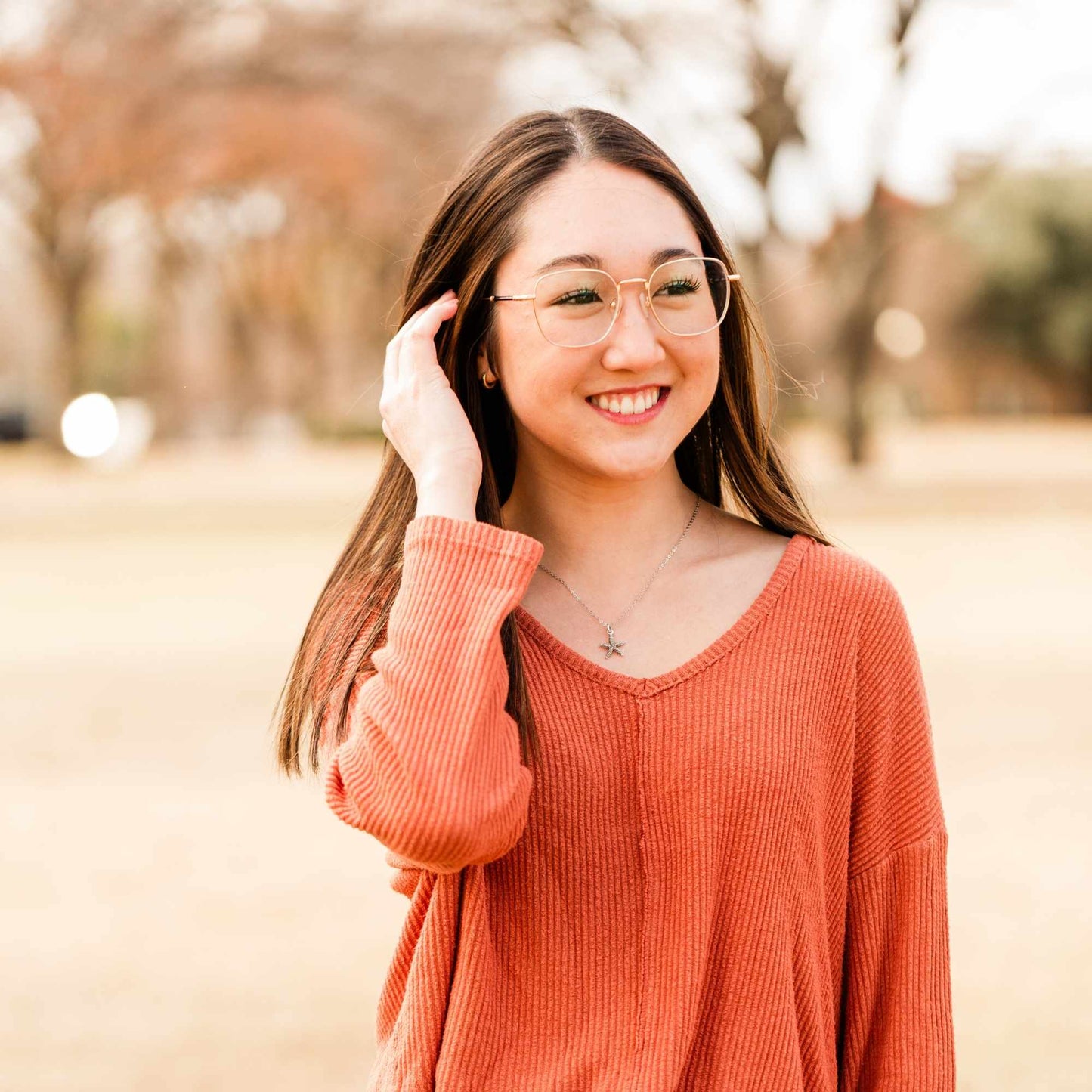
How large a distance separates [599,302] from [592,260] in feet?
0.15

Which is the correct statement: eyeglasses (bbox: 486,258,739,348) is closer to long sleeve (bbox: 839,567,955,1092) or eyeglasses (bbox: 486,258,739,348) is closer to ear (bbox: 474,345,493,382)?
ear (bbox: 474,345,493,382)

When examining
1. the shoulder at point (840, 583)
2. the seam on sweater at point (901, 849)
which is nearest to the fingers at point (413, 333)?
the shoulder at point (840, 583)

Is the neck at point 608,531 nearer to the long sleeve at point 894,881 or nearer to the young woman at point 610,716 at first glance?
the young woman at point 610,716

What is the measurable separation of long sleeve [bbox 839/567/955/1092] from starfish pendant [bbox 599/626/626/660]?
0.28 m

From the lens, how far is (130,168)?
916 inches

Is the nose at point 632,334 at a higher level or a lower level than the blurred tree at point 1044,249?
lower

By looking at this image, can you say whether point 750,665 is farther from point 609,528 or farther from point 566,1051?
point 566,1051

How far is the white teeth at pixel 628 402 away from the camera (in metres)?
1.81

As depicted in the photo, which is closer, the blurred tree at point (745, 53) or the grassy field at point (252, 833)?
the grassy field at point (252, 833)

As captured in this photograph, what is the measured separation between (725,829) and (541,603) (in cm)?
36

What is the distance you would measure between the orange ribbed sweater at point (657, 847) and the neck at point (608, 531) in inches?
5.6

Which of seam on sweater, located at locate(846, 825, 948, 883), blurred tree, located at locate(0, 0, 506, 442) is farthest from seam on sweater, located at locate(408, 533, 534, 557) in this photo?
blurred tree, located at locate(0, 0, 506, 442)

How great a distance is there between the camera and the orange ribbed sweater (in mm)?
1673

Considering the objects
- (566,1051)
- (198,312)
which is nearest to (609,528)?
(566,1051)
